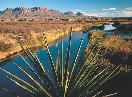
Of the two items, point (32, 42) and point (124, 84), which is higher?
point (124, 84)

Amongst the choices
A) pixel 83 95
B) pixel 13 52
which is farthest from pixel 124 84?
pixel 13 52

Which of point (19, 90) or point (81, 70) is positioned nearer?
point (81, 70)

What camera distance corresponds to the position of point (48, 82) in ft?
12.5

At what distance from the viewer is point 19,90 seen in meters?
15.8

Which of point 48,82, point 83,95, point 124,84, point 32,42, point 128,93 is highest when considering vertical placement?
point 48,82

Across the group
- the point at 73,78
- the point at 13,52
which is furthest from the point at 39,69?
the point at 13,52

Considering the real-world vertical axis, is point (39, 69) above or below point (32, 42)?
above

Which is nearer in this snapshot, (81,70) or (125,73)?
Result: (81,70)

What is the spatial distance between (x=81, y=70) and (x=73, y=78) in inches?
7.8

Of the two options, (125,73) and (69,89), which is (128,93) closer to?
(125,73)

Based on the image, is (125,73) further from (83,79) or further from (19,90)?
(83,79)

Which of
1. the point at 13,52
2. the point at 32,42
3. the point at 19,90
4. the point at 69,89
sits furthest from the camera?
the point at 32,42

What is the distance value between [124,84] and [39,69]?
29.9ft

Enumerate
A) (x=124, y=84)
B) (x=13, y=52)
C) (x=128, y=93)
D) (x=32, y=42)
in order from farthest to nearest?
(x=32, y=42) → (x=13, y=52) → (x=124, y=84) → (x=128, y=93)
